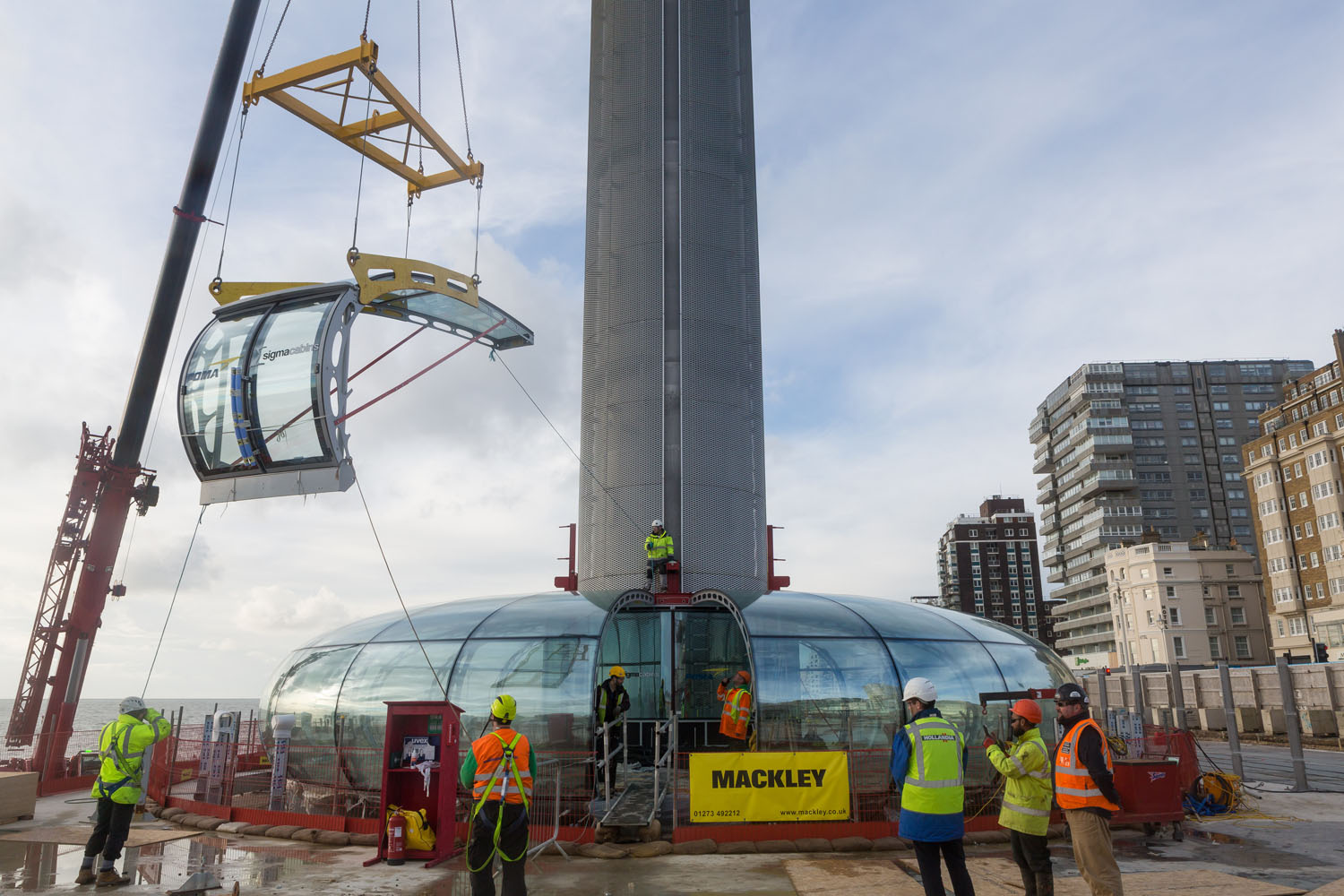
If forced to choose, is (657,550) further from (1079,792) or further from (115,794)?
(1079,792)

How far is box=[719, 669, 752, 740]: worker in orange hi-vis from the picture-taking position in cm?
1477

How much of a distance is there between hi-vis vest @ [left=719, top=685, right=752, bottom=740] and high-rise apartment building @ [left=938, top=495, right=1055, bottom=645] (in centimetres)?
18389

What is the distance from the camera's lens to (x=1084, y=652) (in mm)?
120250

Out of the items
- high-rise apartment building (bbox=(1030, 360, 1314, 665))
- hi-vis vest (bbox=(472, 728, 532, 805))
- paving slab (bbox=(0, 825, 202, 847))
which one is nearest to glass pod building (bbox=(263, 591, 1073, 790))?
paving slab (bbox=(0, 825, 202, 847))

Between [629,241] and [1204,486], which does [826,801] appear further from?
[1204,486]

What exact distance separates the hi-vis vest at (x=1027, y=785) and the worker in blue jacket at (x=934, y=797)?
0.79 metres

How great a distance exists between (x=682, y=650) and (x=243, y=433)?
9.58 metres

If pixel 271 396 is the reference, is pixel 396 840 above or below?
below

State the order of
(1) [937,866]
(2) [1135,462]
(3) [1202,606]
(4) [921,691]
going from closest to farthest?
(1) [937,866], (4) [921,691], (3) [1202,606], (2) [1135,462]

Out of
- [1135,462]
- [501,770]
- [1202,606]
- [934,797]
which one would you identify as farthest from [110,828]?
[1135,462]

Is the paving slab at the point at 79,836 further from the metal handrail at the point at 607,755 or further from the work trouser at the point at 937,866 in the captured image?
the work trouser at the point at 937,866

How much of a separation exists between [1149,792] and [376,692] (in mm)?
11861

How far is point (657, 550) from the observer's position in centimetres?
1930

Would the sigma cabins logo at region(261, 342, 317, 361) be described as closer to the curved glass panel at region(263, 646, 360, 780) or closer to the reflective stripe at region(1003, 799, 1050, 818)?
the curved glass panel at region(263, 646, 360, 780)
